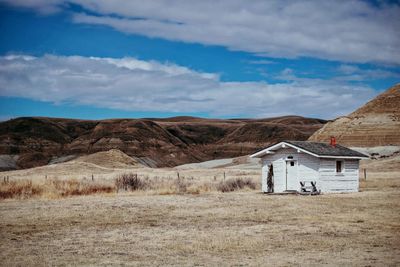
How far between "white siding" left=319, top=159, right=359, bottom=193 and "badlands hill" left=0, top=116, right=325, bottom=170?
68.7 m

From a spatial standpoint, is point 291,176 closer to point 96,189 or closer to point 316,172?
point 316,172

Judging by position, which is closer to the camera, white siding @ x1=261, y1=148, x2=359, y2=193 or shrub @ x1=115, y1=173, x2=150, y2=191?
white siding @ x1=261, y1=148, x2=359, y2=193

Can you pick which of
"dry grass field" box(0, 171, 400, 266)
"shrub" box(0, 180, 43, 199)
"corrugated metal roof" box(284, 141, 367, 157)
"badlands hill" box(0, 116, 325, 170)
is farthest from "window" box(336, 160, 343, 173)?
"badlands hill" box(0, 116, 325, 170)

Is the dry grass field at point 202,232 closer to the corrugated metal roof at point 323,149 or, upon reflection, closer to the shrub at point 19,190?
the shrub at point 19,190

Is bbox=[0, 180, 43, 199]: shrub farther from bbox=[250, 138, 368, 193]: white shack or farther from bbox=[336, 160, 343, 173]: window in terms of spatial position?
bbox=[336, 160, 343, 173]: window

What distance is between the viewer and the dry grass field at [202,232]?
39.7 feet

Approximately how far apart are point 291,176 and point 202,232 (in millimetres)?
17591

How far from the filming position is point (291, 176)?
108ft

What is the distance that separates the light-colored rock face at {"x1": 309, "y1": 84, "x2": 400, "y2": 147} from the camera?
88.6 meters

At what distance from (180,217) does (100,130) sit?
9933 centimetres

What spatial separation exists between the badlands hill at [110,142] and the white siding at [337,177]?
225 feet

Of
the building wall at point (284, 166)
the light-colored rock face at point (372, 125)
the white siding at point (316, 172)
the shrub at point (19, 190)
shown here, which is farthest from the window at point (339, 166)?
the light-colored rock face at point (372, 125)

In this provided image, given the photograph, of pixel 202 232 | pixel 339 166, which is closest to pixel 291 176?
pixel 339 166

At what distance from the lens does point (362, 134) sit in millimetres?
91625
